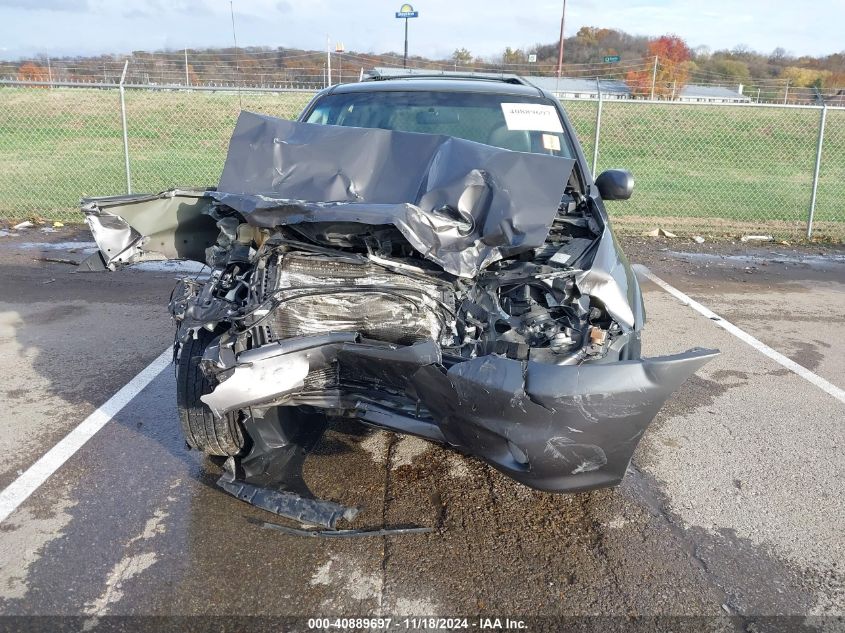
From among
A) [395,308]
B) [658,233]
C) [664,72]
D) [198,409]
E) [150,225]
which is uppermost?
[664,72]

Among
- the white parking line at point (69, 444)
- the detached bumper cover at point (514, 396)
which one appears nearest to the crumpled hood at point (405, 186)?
the detached bumper cover at point (514, 396)

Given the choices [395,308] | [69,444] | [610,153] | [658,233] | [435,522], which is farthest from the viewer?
[610,153]

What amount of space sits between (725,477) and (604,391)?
1610 mm

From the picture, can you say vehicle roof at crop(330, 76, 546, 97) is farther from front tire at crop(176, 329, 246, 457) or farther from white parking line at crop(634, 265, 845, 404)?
white parking line at crop(634, 265, 845, 404)

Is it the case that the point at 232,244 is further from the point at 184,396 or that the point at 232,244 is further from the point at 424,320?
the point at 424,320

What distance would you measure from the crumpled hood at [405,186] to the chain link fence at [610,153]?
8.06 metres

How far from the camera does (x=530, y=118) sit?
15.1 feet

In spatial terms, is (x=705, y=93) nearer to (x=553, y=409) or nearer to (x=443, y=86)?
(x=443, y=86)

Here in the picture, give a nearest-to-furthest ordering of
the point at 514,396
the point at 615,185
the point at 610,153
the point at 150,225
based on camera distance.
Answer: the point at 514,396 < the point at 150,225 < the point at 615,185 < the point at 610,153

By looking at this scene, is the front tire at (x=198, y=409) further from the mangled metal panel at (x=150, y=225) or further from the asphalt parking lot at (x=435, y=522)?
the mangled metal panel at (x=150, y=225)

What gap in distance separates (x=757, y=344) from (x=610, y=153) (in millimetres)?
14459

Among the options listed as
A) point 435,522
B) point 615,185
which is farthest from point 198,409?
point 615,185

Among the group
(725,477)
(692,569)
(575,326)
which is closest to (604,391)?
(575,326)

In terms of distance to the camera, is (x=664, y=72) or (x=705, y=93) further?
(x=664, y=72)
